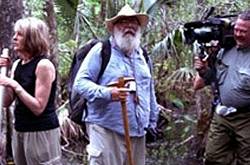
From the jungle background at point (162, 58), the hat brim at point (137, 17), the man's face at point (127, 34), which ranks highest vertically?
the hat brim at point (137, 17)

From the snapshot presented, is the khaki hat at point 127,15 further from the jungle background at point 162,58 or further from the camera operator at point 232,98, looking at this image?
the jungle background at point 162,58

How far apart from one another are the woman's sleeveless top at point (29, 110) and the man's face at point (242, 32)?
1923 millimetres

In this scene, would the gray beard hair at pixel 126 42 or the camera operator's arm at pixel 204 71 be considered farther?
the camera operator's arm at pixel 204 71

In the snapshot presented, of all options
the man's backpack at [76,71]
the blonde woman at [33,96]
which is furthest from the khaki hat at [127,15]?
the blonde woman at [33,96]

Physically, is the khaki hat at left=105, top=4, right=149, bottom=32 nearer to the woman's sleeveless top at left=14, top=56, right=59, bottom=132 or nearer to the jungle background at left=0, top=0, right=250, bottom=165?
the woman's sleeveless top at left=14, top=56, right=59, bottom=132

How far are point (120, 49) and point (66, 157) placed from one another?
3.67 meters

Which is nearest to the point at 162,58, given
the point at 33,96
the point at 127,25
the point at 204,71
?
the point at 204,71

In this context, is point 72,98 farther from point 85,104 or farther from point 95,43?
point 95,43

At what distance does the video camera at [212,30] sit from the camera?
511 centimetres

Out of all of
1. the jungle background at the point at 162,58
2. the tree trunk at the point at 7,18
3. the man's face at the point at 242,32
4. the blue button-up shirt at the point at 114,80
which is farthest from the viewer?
the jungle background at the point at 162,58

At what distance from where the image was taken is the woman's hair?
12.4ft

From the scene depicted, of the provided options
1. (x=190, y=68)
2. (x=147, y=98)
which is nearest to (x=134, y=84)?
(x=147, y=98)

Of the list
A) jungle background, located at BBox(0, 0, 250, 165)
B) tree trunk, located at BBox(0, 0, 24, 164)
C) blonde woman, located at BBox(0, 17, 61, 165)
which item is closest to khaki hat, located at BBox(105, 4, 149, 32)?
blonde woman, located at BBox(0, 17, 61, 165)

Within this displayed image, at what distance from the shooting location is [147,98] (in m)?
4.35
